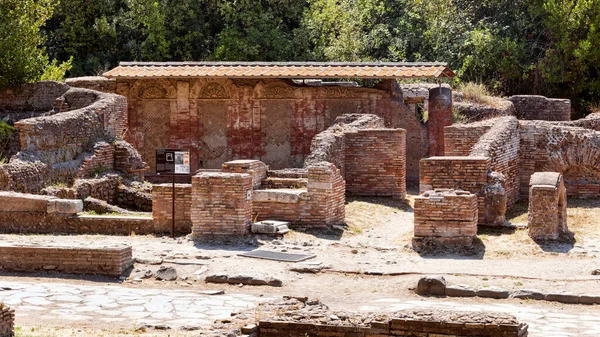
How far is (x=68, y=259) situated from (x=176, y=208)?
135 inches

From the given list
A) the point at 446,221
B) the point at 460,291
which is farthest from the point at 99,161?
the point at 460,291

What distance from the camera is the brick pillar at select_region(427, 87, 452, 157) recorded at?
2741cm

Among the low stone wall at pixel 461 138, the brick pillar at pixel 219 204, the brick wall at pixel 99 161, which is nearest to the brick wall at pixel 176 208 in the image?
the brick pillar at pixel 219 204

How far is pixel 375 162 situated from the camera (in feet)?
77.6

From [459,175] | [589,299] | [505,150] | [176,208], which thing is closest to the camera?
[589,299]

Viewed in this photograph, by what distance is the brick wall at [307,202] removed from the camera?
19500 mm

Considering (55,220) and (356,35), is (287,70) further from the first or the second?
(356,35)

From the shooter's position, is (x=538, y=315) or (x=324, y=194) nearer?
(x=538, y=315)

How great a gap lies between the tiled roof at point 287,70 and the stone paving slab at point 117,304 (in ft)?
41.1

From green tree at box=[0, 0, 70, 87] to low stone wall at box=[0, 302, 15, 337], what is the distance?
54.8ft

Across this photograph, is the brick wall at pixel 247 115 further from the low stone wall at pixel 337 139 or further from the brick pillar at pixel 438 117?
the low stone wall at pixel 337 139

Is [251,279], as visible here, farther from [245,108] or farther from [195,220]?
[245,108]

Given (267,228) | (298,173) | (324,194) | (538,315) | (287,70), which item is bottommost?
(538,315)

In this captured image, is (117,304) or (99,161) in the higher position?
(99,161)
